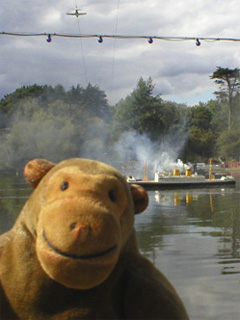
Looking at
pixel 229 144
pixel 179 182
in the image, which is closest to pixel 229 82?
pixel 229 144

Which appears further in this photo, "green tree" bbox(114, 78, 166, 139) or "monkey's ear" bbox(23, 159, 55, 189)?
"green tree" bbox(114, 78, 166, 139)

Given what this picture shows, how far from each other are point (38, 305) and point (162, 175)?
26.9m

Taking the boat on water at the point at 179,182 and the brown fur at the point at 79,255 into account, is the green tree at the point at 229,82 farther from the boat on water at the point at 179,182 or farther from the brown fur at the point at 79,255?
the brown fur at the point at 79,255

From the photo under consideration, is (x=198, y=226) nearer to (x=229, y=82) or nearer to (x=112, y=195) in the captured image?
(x=112, y=195)

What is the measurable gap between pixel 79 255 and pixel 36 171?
2.26 ft

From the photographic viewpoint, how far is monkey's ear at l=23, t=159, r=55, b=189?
9.50 ft

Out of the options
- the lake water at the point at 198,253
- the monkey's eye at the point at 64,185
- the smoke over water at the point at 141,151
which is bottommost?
the lake water at the point at 198,253

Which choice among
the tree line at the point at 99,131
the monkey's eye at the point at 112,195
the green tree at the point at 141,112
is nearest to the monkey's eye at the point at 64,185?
the monkey's eye at the point at 112,195

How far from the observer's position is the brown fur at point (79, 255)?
7.84ft

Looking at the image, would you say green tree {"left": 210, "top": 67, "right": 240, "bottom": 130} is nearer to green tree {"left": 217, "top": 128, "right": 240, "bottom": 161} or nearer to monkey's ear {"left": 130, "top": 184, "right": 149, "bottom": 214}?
green tree {"left": 217, "top": 128, "right": 240, "bottom": 161}

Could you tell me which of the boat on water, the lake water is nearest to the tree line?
the boat on water

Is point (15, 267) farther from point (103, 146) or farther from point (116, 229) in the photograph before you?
point (103, 146)

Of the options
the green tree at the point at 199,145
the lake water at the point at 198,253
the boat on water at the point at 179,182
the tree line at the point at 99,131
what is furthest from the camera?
the green tree at the point at 199,145

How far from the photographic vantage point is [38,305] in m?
2.64
